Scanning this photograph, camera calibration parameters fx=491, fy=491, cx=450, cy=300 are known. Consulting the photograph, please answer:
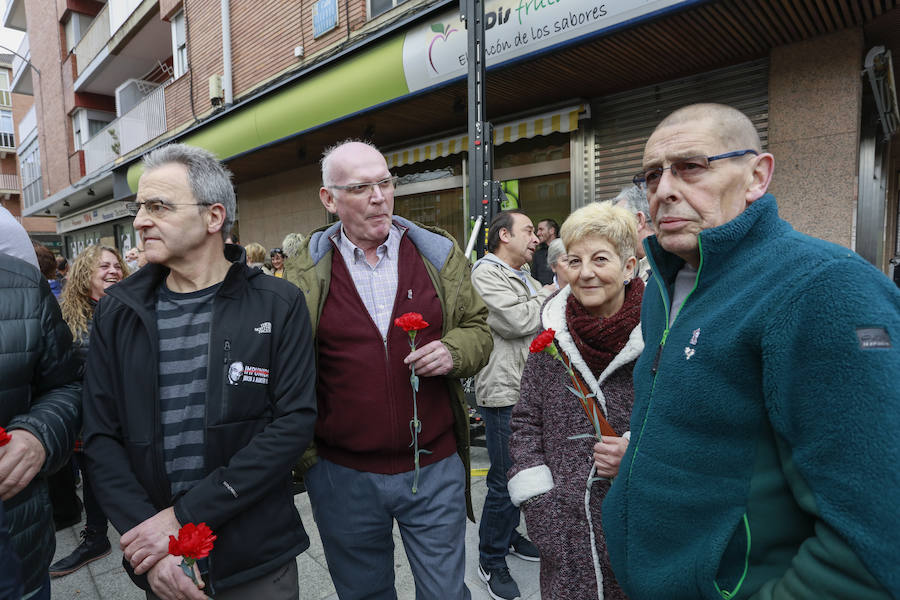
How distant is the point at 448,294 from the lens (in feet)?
6.94

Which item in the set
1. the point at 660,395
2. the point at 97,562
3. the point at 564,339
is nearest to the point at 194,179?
the point at 564,339

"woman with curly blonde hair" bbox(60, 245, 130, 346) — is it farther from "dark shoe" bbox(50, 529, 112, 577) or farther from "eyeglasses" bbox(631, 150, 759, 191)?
"eyeglasses" bbox(631, 150, 759, 191)

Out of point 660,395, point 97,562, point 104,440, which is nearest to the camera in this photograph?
point 660,395

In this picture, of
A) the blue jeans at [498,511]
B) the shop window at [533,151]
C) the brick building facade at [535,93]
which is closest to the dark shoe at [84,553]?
the blue jeans at [498,511]

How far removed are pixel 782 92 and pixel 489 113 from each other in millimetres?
3750

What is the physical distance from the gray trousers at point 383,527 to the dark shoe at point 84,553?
2.41 meters

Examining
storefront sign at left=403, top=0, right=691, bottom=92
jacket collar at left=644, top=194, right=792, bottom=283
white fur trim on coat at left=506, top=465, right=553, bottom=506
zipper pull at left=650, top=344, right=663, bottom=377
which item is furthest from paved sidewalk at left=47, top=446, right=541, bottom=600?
storefront sign at left=403, top=0, right=691, bottom=92

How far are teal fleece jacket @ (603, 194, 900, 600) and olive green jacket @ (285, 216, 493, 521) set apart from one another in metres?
0.97

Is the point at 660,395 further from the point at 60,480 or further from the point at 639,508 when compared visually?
the point at 60,480

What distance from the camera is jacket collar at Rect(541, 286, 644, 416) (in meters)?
1.63

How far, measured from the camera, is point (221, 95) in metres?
11.2

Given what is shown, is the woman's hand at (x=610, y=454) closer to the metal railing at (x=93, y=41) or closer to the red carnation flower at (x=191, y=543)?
the red carnation flower at (x=191, y=543)

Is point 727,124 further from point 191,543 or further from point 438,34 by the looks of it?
point 438,34

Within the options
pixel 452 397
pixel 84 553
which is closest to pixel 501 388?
pixel 452 397
